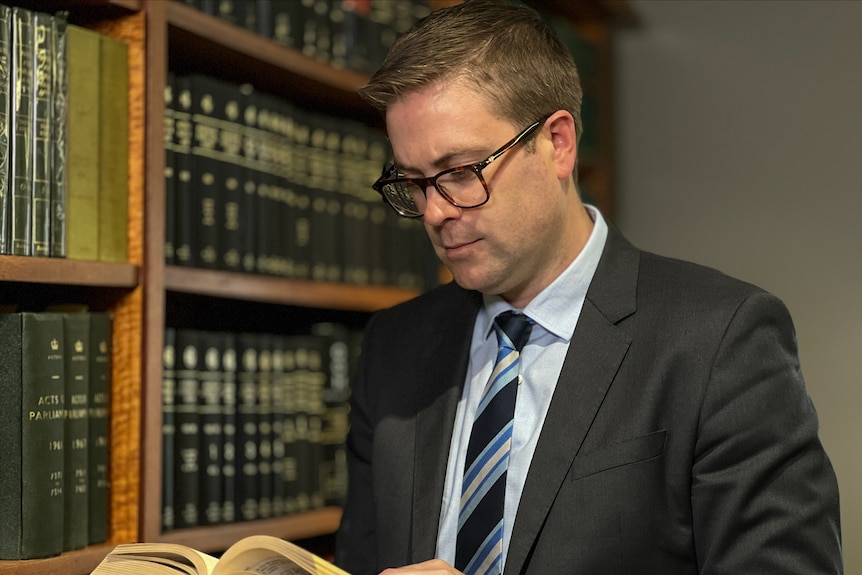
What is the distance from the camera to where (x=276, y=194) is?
1752 millimetres

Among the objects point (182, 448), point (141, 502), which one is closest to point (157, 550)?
point (141, 502)

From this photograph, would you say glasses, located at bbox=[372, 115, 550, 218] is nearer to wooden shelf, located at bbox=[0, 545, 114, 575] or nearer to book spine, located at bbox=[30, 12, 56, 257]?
book spine, located at bbox=[30, 12, 56, 257]

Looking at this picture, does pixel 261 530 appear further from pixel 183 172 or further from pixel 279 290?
pixel 183 172

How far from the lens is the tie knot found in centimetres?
129

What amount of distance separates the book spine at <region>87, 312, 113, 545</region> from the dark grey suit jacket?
17.1 inches

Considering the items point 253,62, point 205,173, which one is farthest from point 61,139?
point 253,62

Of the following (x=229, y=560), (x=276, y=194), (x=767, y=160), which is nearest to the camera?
(x=229, y=560)

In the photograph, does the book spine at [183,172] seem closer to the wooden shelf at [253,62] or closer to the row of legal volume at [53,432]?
the wooden shelf at [253,62]

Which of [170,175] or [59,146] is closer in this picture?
[59,146]

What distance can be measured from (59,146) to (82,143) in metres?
0.04

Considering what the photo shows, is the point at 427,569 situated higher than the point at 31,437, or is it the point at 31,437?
the point at 31,437

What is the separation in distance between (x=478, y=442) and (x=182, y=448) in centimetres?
55

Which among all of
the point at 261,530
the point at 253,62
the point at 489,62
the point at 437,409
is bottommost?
the point at 261,530

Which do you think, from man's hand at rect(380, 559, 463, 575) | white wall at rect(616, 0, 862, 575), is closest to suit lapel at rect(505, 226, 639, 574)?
man's hand at rect(380, 559, 463, 575)
